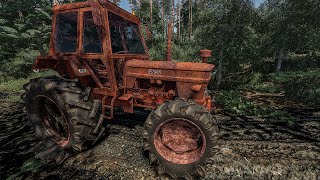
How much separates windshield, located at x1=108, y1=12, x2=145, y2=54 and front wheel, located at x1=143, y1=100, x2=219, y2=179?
5.40 ft

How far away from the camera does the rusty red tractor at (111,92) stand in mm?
2902

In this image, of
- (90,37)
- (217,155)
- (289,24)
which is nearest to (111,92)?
(90,37)

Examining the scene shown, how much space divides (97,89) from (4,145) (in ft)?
6.53

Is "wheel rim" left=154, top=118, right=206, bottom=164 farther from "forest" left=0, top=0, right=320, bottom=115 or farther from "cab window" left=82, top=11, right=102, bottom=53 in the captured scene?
"forest" left=0, top=0, right=320, bottom=115

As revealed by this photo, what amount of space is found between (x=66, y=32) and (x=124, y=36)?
1.04 metres

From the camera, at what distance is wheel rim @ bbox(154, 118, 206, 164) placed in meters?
2.94

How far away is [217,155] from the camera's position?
3.38 meters

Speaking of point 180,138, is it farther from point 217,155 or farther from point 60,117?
point 60,117

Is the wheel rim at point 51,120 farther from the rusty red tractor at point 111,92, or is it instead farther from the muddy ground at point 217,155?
the muddy ground at point 217,155

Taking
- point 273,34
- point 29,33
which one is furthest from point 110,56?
point 29,33

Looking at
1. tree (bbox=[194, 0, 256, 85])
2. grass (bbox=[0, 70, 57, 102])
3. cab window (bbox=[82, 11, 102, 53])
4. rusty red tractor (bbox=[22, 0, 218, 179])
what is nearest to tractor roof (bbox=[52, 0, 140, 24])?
rusty red tractor (bbox=[22, 0, 218, 179])

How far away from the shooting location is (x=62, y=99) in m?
3.26

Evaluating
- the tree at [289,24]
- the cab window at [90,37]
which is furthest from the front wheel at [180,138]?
the tree at [289,24]

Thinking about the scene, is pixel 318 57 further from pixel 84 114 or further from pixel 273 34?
pixel 84 114
